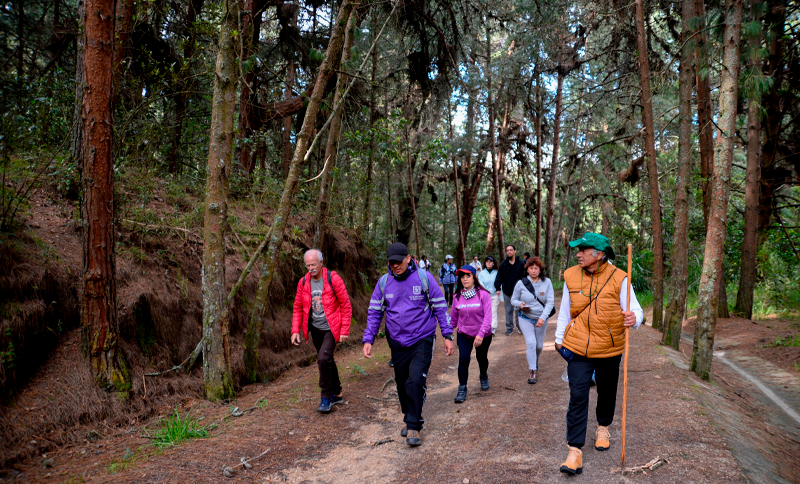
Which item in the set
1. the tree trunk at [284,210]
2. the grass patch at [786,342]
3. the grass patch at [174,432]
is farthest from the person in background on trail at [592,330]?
the grass patch at [786,342]

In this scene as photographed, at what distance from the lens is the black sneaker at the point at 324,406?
6621 millimetres

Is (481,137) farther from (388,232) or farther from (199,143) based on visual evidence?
(199,143)

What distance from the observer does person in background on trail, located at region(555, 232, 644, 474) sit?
434 centimetres

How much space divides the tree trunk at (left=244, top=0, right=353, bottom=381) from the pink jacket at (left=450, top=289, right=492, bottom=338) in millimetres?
3052

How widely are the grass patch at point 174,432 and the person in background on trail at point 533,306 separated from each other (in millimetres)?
4888

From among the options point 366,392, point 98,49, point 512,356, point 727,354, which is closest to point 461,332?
point 366,392

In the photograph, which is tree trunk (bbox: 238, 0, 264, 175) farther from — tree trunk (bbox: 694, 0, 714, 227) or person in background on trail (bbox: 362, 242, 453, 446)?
tree trunk (bbox: 694, 0, 714, 227)

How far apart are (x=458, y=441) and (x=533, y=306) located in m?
3.27

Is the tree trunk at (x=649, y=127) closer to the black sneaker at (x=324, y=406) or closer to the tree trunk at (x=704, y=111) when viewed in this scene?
the tree trunk at (x=704, y=111)

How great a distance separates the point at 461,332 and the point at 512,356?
3.73m

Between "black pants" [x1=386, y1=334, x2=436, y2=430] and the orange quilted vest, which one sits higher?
the orange quilted vest

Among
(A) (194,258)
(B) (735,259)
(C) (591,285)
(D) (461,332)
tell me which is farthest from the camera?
Answer: (B) (735,259)

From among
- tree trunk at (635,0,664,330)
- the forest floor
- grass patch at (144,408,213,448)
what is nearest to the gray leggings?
the forest floor

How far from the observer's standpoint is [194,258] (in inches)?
339
